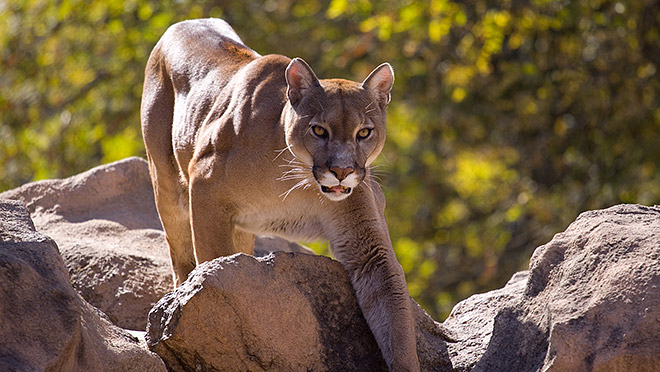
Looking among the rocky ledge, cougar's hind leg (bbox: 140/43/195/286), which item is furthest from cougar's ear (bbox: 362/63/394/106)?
cougar's hind leg (bbox: 140/43/195/286)

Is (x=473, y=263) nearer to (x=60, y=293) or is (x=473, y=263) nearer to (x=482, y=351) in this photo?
(x=482, y=351)

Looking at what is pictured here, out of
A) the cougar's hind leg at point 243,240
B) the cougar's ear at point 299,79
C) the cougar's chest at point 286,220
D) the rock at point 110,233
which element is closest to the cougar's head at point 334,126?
the cougar's ear at point 299,79

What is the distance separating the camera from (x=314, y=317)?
4586 millimetres

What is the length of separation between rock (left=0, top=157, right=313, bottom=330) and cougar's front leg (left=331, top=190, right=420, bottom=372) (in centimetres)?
157

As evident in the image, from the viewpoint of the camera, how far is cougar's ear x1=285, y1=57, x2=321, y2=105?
544 cm

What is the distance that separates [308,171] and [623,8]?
701 cm

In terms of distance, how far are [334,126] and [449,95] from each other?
925cm

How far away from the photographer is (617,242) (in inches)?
169

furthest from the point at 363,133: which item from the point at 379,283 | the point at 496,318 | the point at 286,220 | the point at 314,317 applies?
the point at 496,318

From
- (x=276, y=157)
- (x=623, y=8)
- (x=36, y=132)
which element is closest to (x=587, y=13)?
(x=623, y=8)

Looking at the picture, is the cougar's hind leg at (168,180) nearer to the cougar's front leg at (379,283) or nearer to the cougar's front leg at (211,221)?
the cougar's front leg at (211,221)

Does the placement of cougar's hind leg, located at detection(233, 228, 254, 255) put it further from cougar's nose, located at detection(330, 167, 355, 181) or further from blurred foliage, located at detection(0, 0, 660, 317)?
blurred foliage, located at detection(0, 0, 660, 317)

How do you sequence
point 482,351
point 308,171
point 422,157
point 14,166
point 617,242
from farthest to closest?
point 422,157 → point 14,166 → point 308,171 → point 482,351 → point 617,242

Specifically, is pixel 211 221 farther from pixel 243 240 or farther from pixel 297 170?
pixel 243 240
